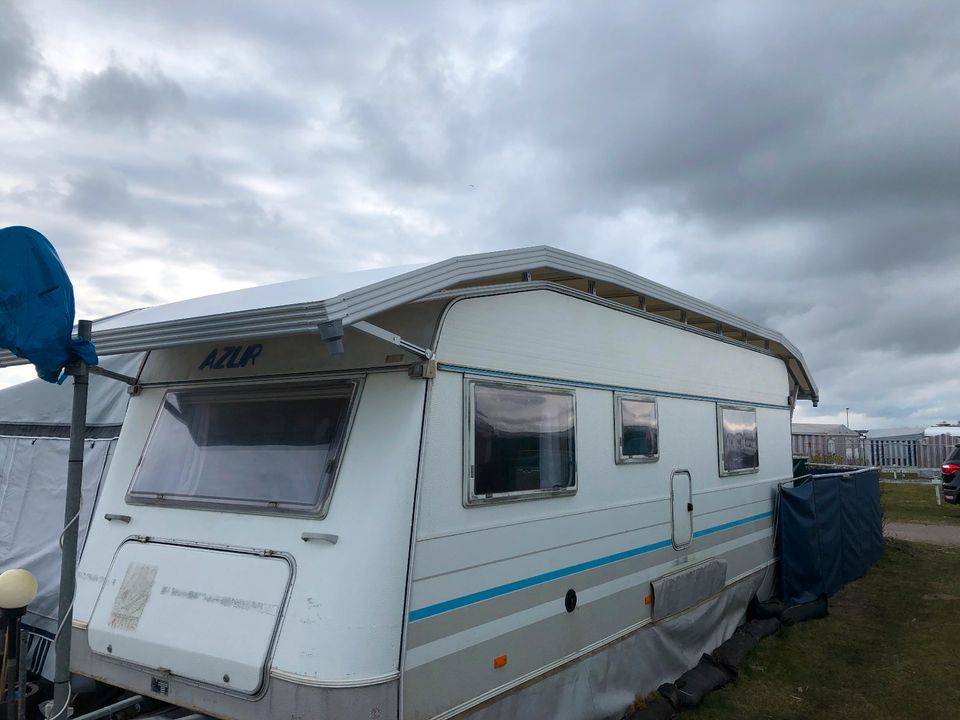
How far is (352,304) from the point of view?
3053mm

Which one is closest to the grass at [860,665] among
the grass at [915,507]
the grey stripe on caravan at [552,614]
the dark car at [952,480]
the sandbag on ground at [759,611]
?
the sandbag on ground at [759,611]

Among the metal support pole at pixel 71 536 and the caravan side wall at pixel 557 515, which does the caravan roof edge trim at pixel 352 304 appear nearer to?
the caravan side wall at pixel 557 515

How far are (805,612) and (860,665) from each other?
47.0 inches

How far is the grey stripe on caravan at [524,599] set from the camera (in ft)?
11.4

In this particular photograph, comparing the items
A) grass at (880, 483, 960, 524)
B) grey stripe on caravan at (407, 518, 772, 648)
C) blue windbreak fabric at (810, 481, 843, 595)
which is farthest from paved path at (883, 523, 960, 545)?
grey stripe on caravan at (407, 518, 772, 648)

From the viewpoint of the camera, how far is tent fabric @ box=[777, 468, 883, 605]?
7984 mm

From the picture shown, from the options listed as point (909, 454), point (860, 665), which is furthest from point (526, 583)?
point (909, 454)

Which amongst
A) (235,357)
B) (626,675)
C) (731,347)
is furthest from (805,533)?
(235,357)

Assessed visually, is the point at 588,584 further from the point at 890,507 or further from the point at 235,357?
the point at 890,507

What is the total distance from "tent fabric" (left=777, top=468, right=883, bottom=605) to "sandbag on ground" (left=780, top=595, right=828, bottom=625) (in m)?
0.16

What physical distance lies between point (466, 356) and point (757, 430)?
4889 millimetres

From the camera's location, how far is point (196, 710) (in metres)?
3.39

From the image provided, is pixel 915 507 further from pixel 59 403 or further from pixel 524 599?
pixel 59 403

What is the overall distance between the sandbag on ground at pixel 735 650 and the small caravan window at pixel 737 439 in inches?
58.4
